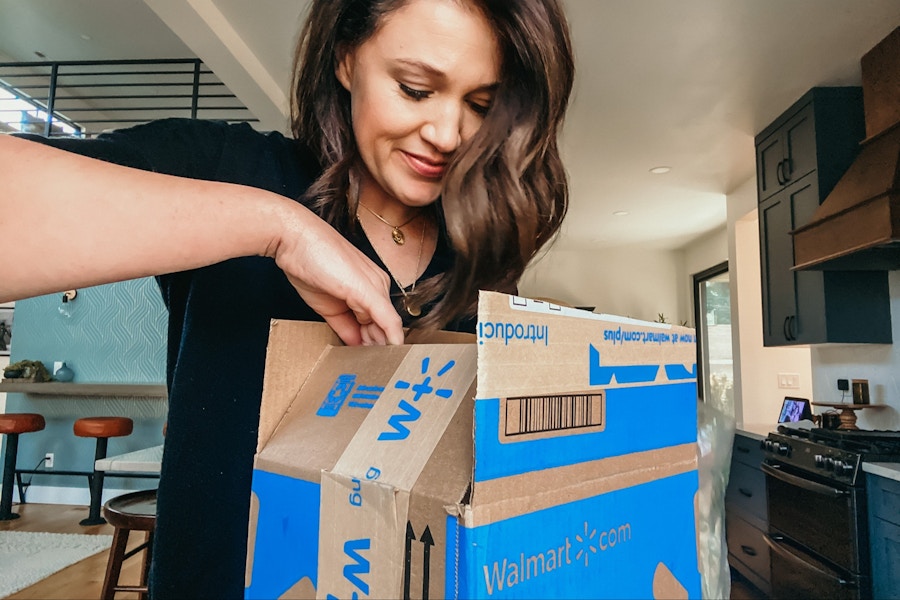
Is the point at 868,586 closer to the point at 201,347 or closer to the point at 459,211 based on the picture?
the point at 459,211

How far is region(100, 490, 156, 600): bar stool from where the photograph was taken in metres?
1.89

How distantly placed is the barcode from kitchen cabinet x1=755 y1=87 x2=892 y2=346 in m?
3.03

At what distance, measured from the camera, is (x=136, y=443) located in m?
4.39

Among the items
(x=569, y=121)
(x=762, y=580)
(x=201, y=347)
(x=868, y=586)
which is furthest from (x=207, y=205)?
(x=762, y=580)

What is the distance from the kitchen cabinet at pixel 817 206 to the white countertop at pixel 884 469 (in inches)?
33.8

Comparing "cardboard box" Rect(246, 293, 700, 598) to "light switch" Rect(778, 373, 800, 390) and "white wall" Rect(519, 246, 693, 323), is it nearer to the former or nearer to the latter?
"light switch" Rect(778, 373, 800, 390)

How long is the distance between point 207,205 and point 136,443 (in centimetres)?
469

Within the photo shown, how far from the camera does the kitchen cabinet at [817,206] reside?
9.48 feet

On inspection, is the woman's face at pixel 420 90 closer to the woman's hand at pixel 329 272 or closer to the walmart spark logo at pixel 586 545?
the woman's hand at pixel 329 272

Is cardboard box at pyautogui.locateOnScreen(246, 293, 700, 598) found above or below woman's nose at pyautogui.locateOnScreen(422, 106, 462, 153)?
below

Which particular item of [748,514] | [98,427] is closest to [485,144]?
[748,514]

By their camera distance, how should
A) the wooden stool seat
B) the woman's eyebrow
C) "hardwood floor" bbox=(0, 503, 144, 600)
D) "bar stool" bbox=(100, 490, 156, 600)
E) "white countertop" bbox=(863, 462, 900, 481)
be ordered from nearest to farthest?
1. the woman's eyebrow
2. "bar stool" bbox=(100, 490, 156, 600)
3. "white countertop" bbox=(863, 462, 900, 481)
4. "hardwood floor" bbox=(0, 503, 144, 600)
5. the wooden stool seat

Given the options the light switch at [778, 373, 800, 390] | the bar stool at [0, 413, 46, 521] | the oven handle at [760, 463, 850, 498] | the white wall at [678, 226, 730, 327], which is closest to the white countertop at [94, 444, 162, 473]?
the bar stool at [0, 413, 46, 521]

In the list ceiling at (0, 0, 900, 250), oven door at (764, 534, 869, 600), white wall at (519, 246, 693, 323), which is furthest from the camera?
white wall at (519, 246, 693, 323)
